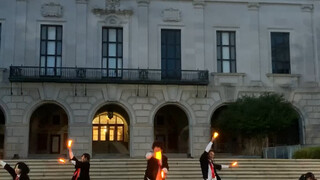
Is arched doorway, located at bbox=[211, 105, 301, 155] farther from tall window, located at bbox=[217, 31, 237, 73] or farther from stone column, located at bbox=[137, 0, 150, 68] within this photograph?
stone column, located at bbox=[137, 0, 150, 68]

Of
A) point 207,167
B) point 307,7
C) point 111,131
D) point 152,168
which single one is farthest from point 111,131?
point 152,168

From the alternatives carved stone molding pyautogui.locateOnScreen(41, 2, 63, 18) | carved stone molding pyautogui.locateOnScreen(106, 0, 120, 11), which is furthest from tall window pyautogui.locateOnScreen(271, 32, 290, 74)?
carved stone molding pyautogui.locateOnScreen(41, 2, 63, 18)

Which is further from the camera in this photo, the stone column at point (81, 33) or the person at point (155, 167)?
the stone column at point (81, 33)

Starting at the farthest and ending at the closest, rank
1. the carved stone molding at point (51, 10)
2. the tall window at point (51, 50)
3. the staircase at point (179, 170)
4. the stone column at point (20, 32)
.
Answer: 1. the carved stone molding at point (51, 10)
2. the tall window at point (51, 50)
3. the stone column at point (20, 32)
4. the staircase at point (179, 170)

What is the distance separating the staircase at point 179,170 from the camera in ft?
68.3

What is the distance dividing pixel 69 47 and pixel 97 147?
8272 mm

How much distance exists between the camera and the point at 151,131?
33000mm

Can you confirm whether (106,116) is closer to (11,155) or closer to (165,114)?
(165,114)

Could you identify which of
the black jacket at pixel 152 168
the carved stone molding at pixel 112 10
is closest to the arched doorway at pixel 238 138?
the carved stone molding at pixel 112 10

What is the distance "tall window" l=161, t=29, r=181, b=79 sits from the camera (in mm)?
34531

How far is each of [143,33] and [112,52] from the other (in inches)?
102

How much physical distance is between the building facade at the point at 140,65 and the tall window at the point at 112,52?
7cm

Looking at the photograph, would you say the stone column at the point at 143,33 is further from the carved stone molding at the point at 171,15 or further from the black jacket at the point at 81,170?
the black jacket at the point at 81,170

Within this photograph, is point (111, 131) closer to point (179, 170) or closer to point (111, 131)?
point (111, 131)
